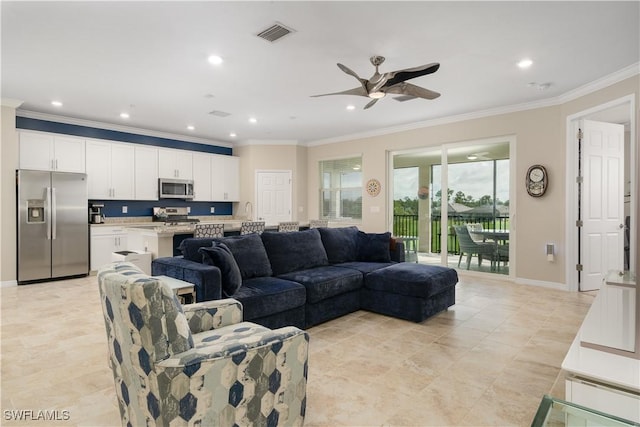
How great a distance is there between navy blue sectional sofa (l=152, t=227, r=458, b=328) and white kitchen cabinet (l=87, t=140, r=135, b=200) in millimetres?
3758

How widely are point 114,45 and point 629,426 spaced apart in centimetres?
442

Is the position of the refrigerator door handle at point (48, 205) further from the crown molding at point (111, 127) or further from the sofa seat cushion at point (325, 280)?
the sofa seat cushion at point (325, 280)

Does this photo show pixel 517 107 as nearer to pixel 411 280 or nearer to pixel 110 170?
pixel 411 280

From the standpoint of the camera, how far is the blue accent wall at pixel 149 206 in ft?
21.9

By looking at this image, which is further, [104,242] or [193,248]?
[104,242]

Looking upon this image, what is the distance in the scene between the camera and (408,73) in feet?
9.86

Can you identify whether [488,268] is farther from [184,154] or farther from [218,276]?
[184,154]

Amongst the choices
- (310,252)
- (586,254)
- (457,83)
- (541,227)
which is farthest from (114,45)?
(586,254)

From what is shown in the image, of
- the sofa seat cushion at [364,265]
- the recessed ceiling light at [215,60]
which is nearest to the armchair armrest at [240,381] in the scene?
the sofa seat cushion at [364,265]

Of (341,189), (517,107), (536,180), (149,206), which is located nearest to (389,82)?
(517,107)

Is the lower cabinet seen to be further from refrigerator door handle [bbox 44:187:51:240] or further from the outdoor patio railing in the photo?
refrigerator door handle [bbox 44:187:51:240]

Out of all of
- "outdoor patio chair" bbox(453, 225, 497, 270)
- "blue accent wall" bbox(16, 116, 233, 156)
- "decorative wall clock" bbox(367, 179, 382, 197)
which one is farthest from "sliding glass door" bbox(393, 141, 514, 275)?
"blue accent wall" bbox(16, 116, 233, 156)

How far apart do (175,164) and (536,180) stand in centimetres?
673

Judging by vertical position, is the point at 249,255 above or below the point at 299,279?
above
